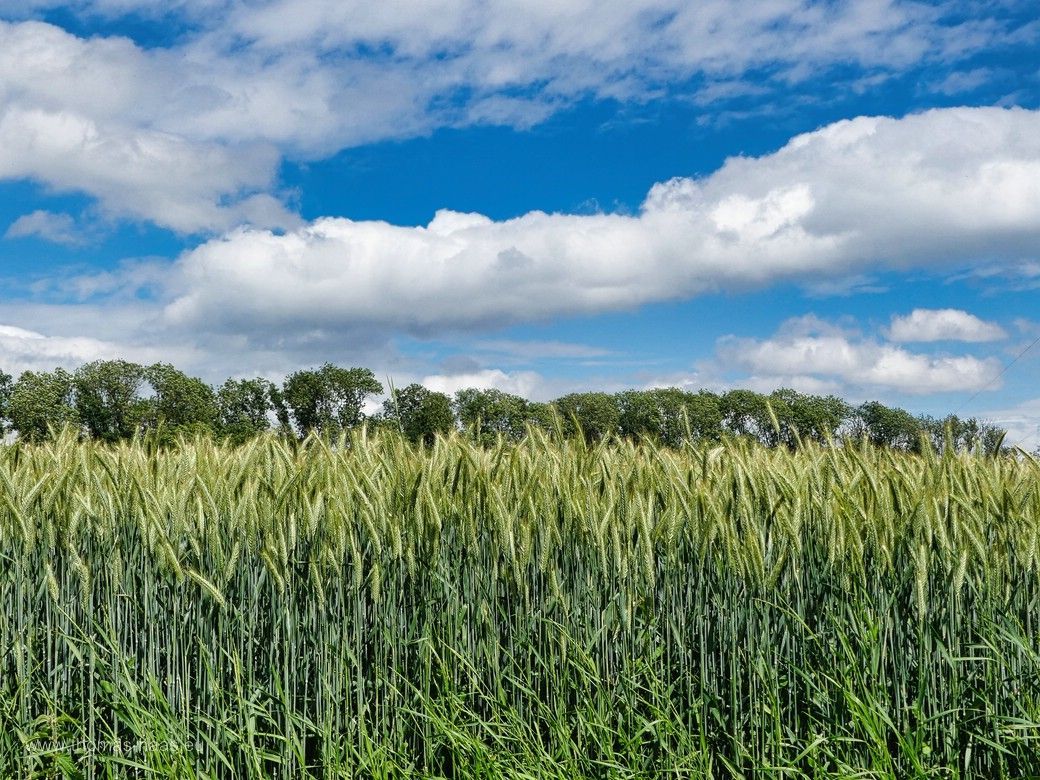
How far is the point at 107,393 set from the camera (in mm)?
33281

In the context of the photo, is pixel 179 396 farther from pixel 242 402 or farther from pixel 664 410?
pixel 664 410

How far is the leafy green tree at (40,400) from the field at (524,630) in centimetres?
3110

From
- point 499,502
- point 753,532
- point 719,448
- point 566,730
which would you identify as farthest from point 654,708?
point 719,448

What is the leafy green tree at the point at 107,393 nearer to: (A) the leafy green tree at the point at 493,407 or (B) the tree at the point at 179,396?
(B) the tree at the point at 179,396

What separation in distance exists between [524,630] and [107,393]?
33975mm

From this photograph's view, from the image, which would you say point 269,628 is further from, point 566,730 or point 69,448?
point 69,448

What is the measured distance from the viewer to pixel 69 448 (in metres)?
4.34

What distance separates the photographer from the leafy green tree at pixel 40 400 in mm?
31688

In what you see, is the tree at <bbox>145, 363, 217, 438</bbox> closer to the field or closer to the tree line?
the tree line

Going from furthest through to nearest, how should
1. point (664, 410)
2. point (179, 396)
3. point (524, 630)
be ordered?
point (664, 410) → point (179, 396) → point (524, 630)

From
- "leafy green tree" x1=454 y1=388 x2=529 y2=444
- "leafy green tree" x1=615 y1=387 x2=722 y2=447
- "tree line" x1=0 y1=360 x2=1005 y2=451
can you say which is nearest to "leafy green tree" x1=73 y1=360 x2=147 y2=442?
"tree line" x1=0 y1=360 x2=1005 y2=451

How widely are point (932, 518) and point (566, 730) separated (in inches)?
54.2

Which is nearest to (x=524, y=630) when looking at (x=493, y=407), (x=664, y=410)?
(x=493, y=407)

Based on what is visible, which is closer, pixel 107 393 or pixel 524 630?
pixel 524 630
